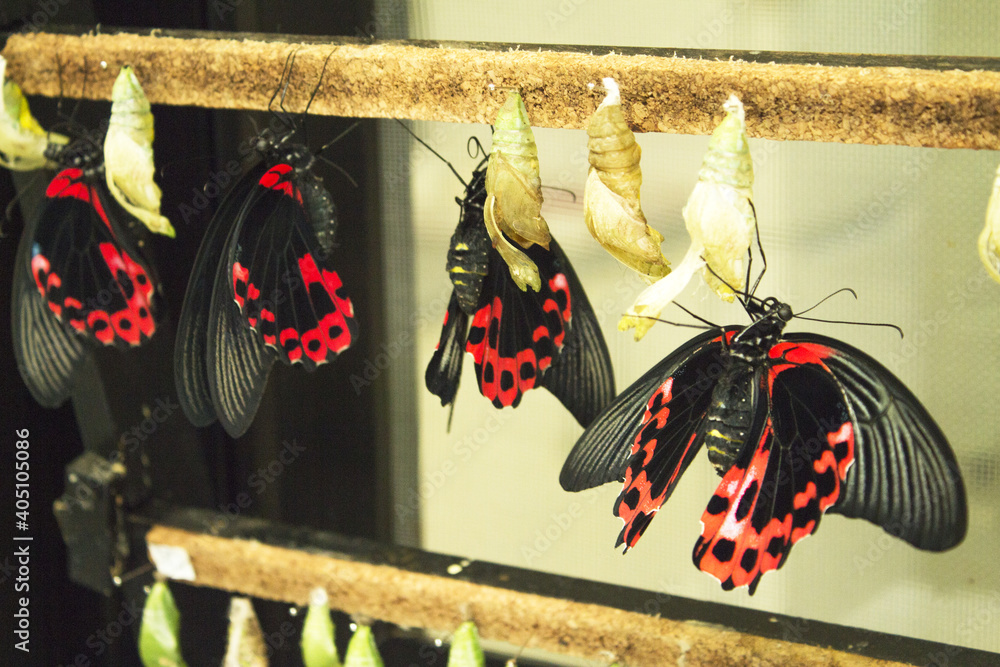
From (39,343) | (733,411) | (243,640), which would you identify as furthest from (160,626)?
(733,411)

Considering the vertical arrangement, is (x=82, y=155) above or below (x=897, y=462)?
above

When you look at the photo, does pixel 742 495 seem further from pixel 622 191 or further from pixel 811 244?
pixel 811 244

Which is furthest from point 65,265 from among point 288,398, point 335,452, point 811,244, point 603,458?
point 811,244

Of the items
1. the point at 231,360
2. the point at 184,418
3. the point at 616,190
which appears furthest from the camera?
the point at 184,418

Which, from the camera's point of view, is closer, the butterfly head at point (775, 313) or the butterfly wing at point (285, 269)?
the butterfly head at point (775, 313)

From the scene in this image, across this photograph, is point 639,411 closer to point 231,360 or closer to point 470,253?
point 470,253

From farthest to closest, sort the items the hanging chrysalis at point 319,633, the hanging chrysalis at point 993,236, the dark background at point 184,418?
the dark background at point 184,418, the hanging chrysalis at point 319,633, the hanging chrysalis at point 993,236

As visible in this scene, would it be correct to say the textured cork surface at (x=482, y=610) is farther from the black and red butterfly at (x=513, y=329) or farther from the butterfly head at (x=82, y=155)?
the butterfly head at (x=82, y=155)

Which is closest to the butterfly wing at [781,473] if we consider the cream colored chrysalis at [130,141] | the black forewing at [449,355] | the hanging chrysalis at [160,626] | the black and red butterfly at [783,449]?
the black and red butterfly at [783,449]
